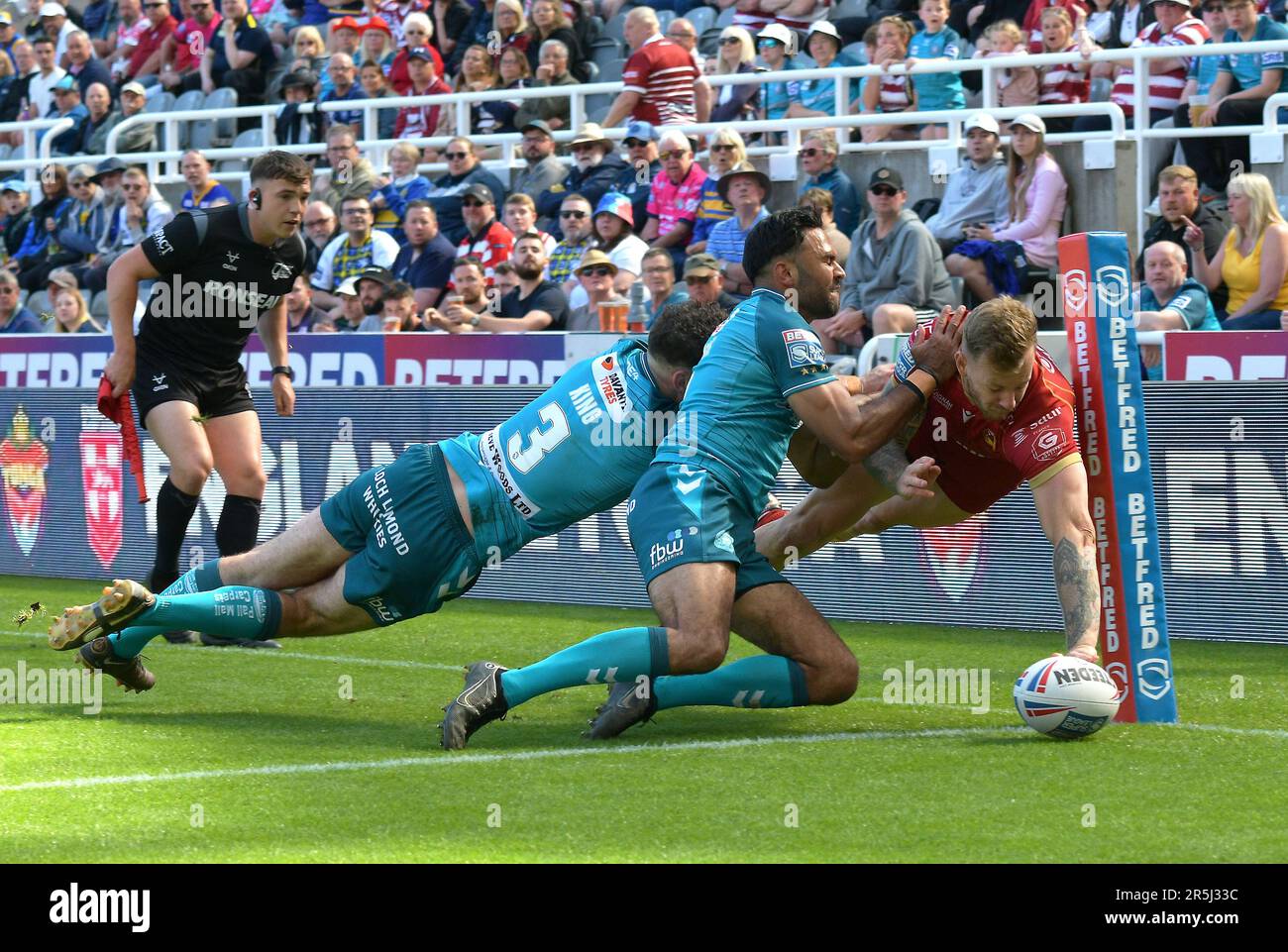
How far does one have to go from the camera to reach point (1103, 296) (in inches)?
265

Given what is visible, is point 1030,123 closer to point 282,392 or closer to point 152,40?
point 282,392

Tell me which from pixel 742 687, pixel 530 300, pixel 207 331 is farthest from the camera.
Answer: pixel 530 300

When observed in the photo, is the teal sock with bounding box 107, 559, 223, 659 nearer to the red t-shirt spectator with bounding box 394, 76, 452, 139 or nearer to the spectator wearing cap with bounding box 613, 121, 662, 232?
the spectator wearing cap with bounding box 613, 121, 662, 232

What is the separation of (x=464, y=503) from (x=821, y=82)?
9178 mm

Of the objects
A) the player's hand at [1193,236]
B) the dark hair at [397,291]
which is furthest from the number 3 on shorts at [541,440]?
the dark hair at [397,291]

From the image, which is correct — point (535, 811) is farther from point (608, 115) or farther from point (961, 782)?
point (608, 115)

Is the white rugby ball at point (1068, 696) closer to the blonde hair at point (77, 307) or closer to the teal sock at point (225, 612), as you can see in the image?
the teal sock at point (225, 612)

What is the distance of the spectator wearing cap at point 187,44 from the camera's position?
840 inches

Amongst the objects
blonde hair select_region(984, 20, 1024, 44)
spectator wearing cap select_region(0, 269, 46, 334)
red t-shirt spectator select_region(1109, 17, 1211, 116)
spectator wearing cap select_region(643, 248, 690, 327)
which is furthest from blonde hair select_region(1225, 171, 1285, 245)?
spectator wearing cap select_region(0, 269, 46, 334)

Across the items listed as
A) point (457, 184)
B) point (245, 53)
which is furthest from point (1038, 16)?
point (245, 53)

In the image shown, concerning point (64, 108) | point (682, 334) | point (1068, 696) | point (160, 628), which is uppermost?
point (64, 108)

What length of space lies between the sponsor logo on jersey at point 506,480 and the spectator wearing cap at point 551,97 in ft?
33.1

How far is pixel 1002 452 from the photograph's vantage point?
693 cm
